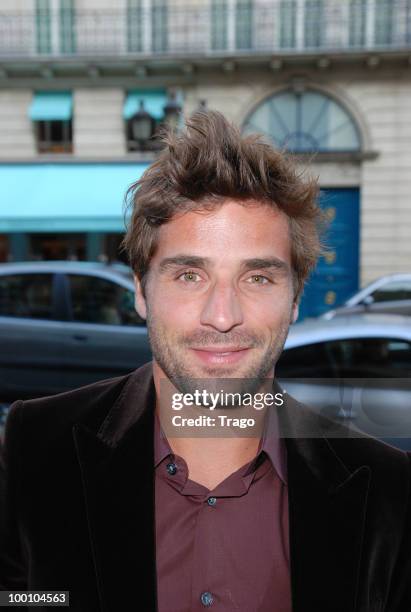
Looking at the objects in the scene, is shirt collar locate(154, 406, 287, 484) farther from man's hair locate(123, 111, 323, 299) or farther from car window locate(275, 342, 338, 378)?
car window locate(275, 342, 338, 378)

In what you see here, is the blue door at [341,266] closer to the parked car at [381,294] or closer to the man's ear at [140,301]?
the parked car at [381,294]

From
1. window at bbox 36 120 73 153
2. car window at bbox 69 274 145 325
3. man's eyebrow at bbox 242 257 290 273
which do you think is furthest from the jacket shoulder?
window at bbox 36 120 73 153

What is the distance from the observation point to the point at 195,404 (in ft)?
3.98

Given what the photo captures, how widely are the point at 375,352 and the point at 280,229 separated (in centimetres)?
274

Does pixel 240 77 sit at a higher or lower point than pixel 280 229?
higher

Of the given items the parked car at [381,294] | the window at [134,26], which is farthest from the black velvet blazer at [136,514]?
the window at [134,26]

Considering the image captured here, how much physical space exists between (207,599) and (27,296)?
4.44 m

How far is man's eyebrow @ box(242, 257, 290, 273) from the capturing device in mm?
1205

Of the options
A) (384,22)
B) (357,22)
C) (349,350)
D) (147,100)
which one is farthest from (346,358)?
(384,22)

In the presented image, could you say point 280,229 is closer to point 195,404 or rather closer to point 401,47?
point 195,404

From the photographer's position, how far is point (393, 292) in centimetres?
756

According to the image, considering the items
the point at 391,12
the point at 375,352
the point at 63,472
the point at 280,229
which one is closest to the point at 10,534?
the point at 63,472

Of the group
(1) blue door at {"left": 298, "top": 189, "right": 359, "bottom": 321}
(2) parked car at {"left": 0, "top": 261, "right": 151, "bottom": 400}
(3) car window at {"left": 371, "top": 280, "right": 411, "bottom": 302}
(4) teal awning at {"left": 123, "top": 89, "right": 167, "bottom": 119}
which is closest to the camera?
(2) parked car at {"left": 0, "top": 261, "right": 151, "bottom": 400}

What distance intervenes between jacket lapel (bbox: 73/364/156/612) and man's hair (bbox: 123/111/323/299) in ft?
1.18
